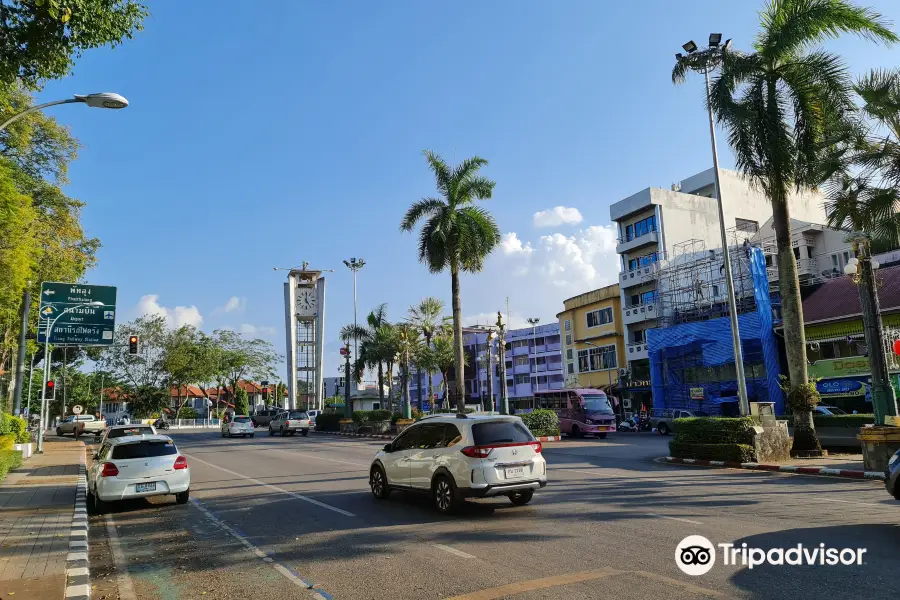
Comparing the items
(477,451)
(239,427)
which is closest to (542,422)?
(477,451)

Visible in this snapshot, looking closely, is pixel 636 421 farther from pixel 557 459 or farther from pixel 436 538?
pixel 436 538

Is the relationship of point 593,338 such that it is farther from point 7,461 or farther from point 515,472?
point 515,472

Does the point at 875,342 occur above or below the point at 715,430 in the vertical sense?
above

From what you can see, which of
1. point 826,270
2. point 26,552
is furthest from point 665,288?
point 26,552

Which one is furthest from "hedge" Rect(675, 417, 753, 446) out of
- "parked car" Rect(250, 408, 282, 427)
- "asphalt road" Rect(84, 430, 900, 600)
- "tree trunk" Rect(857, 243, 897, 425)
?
"parked car" Rect(250, 408, 282, 427)

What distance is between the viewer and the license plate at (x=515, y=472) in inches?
416

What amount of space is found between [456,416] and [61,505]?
363 inches

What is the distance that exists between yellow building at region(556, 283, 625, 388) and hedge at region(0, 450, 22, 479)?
46316 millimetres

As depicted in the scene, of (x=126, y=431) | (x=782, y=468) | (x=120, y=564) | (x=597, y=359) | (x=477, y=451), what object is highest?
(x=597, y=359)

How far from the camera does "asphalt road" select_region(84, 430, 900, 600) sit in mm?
6414

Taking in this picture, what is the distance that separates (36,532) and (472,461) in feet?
24.3

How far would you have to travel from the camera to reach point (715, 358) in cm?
4359

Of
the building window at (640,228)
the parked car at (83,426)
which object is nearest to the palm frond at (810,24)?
the building window at (640,228)

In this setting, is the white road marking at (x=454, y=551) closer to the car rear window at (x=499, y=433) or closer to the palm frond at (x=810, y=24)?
the car rear window at (x=499, y=433)
